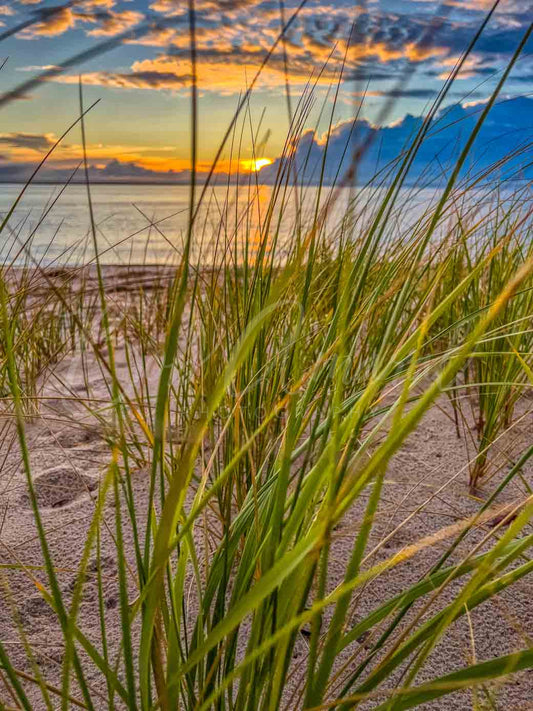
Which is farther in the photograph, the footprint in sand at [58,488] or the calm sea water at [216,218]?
the footprint in sand at [58,488]

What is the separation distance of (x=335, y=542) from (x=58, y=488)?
74 centimetres

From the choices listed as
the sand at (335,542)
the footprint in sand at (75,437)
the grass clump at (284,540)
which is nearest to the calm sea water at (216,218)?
the grass clump at (284,540)

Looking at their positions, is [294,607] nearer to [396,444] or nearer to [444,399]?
[396,444]

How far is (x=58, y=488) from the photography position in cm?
169

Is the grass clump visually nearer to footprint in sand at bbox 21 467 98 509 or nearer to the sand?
the sand

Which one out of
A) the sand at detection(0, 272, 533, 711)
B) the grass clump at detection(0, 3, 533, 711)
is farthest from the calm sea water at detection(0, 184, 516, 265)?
the sand at detection(0, 272, 533, 711)

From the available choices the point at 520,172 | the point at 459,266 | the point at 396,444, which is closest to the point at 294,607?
the point at 396,444

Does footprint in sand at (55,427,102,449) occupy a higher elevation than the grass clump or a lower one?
lower

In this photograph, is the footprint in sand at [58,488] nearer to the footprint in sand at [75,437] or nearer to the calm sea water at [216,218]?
the footprint in sand at [75,437]

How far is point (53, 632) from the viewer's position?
3.77 feet

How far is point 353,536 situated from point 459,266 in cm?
100

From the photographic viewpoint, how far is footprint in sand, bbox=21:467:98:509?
1636mm

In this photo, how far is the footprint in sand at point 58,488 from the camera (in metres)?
1.64

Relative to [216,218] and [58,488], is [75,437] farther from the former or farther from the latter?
[216,218]
